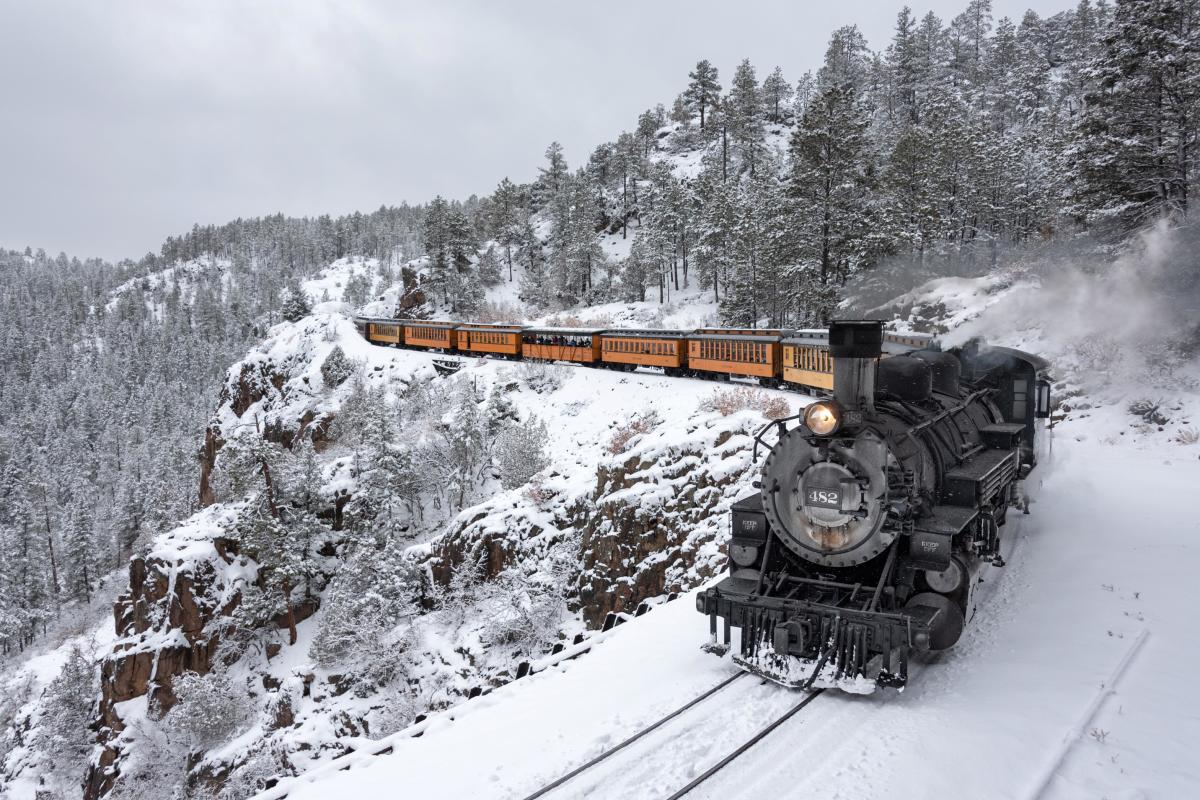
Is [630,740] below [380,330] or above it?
below

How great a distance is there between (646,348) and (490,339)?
10.9 metres

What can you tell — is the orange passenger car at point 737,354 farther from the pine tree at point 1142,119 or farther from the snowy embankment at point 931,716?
the snowy embankment at point 931,716

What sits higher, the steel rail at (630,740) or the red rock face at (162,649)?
the steel rail at (630,740)

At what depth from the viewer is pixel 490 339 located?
35375 mm

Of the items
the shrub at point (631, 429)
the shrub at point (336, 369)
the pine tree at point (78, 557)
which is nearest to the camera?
the shrub at point (631, 429)

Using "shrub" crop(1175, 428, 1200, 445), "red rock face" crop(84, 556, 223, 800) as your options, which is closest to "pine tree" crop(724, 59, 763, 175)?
"shrub" crop(1175, 428, 1200, 445)

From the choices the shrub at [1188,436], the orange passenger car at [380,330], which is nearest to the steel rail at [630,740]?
the shrub at [1188,436]

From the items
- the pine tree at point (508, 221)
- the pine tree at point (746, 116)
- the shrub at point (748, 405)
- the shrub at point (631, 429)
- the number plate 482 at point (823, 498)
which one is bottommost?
the shrub at point (631, 429)

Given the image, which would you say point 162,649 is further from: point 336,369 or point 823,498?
point 823,498

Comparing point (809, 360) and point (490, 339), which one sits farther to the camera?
point (490, 339)

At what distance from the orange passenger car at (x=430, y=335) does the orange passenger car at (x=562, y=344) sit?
6.36 metres

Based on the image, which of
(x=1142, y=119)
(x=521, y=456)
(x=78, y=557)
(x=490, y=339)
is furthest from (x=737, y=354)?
(x=78, y=557)

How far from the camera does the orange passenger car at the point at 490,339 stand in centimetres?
3391

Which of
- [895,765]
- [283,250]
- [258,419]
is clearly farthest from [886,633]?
[283,250]
